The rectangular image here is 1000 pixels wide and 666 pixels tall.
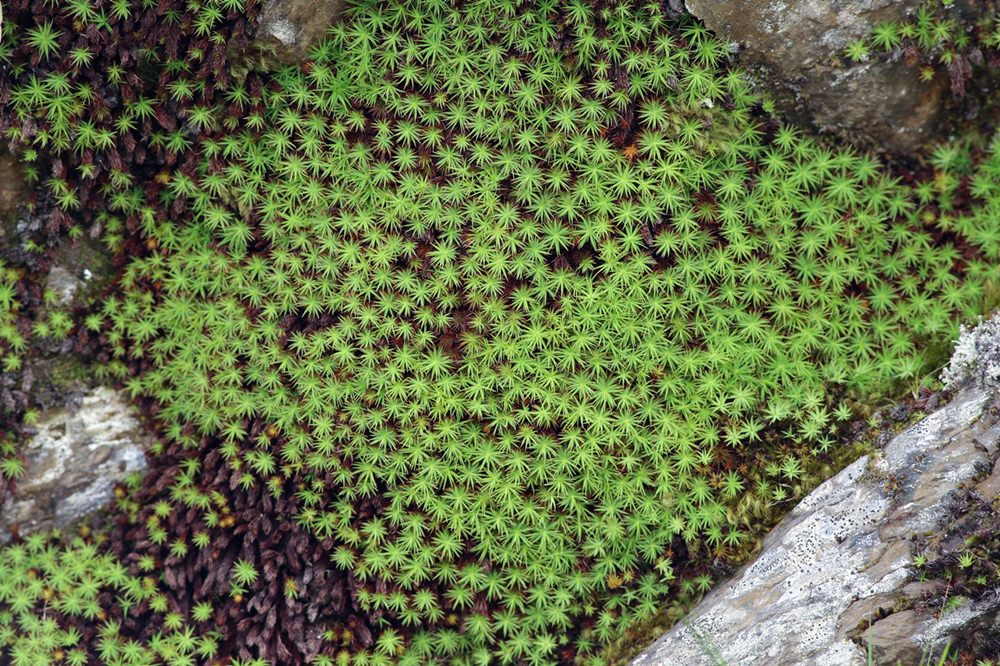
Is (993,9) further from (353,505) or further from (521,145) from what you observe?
(353,505)

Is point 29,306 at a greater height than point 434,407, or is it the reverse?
point 434,407

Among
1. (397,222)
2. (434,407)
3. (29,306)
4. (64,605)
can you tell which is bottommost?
(64,605)

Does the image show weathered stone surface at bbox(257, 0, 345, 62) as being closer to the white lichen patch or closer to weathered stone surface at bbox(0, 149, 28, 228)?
weathered stone surface at bbox(0, 149, 28, 228)

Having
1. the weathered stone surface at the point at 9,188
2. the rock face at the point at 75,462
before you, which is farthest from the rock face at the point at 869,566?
the weathered stone surface at the point at 9,188

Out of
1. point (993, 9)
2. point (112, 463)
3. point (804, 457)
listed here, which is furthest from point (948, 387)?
point (112, 463)

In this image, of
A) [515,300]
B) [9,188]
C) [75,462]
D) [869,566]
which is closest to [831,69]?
[515,300]
